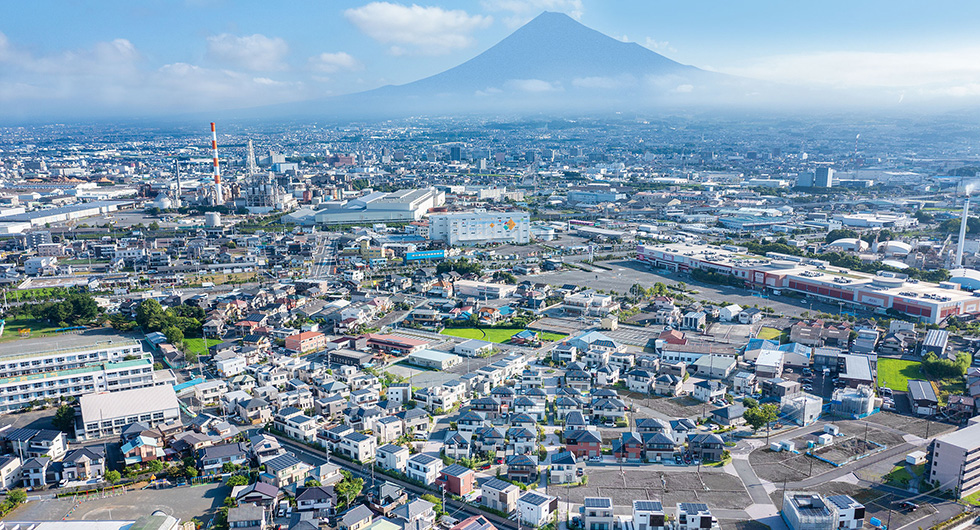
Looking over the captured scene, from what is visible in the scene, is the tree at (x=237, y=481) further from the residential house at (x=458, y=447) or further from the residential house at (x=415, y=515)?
the residential house at (x=458, y=447)

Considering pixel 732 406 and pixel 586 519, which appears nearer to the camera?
pixel 586 519

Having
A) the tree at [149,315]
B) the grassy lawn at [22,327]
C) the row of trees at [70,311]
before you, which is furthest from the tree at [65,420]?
the row of trees at [70,311]

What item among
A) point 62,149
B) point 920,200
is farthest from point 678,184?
point 62,149

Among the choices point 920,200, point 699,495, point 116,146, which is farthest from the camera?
point 116,146

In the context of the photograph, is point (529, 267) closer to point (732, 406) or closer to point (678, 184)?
point (732, 406)

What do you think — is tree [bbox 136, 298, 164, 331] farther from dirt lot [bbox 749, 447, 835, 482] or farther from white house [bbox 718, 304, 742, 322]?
white house [bbox 718, 304, 742, 322]

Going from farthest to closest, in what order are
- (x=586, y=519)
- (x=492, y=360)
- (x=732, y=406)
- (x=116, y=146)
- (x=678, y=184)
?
(x=116, y=146)
(x=678, y=184)
(x=492, y=360)
(x=732, y=406)
(x=586, y=519)
